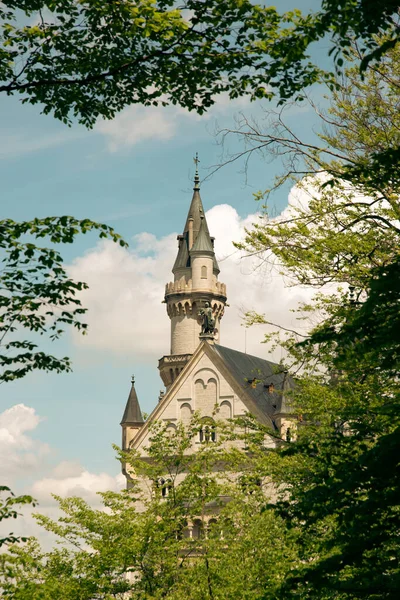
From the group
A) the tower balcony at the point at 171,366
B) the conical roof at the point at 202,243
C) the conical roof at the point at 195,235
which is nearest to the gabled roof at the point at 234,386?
the tower balcony at the point at 171,366

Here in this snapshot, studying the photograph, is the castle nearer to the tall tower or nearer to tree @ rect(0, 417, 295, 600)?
the tall tower

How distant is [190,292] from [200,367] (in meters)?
16.7

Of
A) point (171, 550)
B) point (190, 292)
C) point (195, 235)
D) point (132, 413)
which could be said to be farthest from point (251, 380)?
point (171, 550)

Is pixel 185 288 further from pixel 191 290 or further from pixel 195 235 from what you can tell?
pixel 195 235

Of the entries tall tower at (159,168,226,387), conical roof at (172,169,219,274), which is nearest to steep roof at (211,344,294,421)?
tall tower at (159,168,226,387)

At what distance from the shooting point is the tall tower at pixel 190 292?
80.1 m

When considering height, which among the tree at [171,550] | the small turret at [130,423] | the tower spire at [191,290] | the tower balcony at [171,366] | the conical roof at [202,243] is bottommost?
the tree at [171,550]

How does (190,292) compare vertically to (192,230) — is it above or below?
below

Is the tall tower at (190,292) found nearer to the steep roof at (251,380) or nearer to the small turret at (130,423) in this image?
the small turret at (130,423)

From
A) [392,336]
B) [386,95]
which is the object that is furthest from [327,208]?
[392,336]

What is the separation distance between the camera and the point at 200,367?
6619 centimetres

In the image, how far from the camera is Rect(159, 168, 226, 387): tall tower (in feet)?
263

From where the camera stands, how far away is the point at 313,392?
24.6m

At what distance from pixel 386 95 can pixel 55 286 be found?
1043cm
